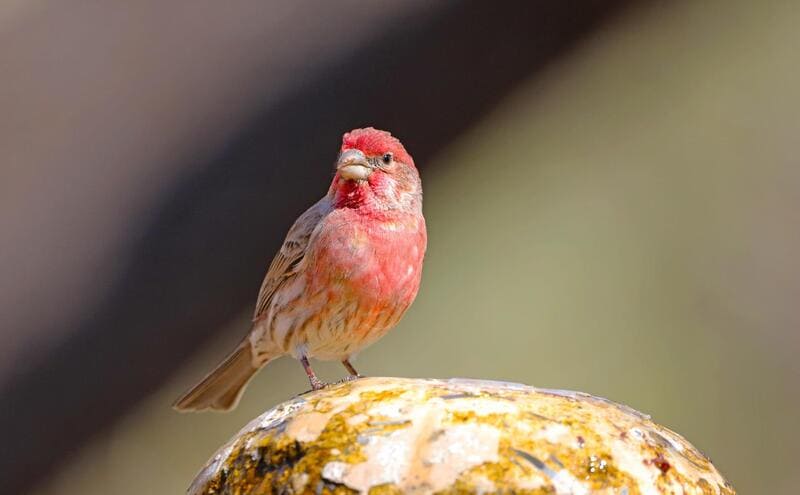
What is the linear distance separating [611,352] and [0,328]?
17.0 feet

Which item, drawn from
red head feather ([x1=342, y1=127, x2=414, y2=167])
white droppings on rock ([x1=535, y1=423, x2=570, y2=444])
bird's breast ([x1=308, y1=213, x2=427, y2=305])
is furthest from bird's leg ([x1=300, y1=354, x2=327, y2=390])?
white droppings on rock ([x1=535, y1=423, x2=570, y2=444])

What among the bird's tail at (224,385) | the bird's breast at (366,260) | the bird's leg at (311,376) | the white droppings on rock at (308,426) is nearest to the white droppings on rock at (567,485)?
the white droppings on rock at (308,426)

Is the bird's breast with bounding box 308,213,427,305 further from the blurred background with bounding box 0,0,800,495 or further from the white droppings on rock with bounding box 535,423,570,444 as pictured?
the white droppings on rock with bounding box 535,423,570,444

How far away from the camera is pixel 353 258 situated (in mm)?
5570

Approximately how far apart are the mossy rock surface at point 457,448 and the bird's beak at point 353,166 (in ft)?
5.14

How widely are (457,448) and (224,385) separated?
3.05 meters

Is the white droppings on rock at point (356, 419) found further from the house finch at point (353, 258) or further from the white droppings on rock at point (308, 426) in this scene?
the house finch at point (353, 258)

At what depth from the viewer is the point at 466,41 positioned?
7258 millimetres

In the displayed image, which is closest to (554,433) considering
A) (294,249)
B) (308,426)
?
(308,426)

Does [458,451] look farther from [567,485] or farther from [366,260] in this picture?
[366,260]

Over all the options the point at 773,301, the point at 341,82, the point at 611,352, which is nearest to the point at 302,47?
the point at 341,82

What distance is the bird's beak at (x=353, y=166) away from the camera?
5.57 metres

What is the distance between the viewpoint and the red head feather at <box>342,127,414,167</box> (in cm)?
564

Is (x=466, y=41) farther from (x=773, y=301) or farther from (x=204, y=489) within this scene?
(x=773, y=301)
